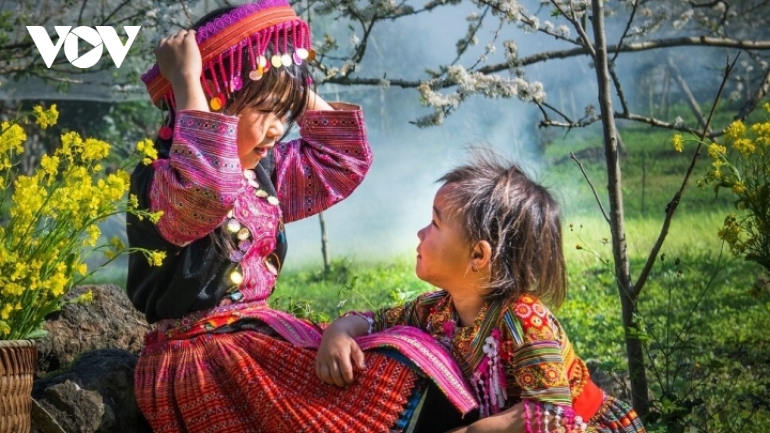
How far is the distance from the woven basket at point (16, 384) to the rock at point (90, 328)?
76 centimetres

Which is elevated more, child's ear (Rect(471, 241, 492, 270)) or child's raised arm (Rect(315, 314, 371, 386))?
child's ear (Rect(471, 241, 492, 270))

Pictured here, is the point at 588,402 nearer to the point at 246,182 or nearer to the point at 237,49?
the point at 246,182

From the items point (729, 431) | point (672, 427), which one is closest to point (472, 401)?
point (672, 427)

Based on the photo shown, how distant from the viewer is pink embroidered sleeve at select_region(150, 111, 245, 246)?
223cm

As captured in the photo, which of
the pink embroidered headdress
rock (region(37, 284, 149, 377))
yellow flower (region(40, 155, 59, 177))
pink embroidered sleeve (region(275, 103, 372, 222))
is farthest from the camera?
rock (region(37, 284, 149, 377))

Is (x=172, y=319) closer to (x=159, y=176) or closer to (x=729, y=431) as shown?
(x=159, y=176)

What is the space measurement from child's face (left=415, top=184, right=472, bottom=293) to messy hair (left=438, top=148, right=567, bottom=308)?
0.02 m

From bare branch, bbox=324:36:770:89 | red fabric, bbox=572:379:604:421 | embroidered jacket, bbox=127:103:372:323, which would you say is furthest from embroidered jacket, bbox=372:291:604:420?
bare branch, bbox=324:36:770:89

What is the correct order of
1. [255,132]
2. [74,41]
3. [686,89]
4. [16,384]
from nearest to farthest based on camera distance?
1. [16,384]
2. [255,132]
3. [686,89]
4. [74,41]

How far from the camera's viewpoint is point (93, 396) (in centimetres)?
240

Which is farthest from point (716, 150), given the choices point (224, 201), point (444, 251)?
point (224, 201)

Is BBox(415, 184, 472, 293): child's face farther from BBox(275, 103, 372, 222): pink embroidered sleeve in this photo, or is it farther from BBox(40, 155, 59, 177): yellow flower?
BBox(40, 155, 59, 177): yellow flower

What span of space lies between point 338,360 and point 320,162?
31.8 inches

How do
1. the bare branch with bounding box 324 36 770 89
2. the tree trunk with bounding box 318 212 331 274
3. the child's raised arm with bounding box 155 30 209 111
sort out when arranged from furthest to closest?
the tree trunk with bounding box 318 212 331 274 → the bare branch with bounding box 324 36 770 89 → the child's raised arm with bounding box 155 30 209 111
